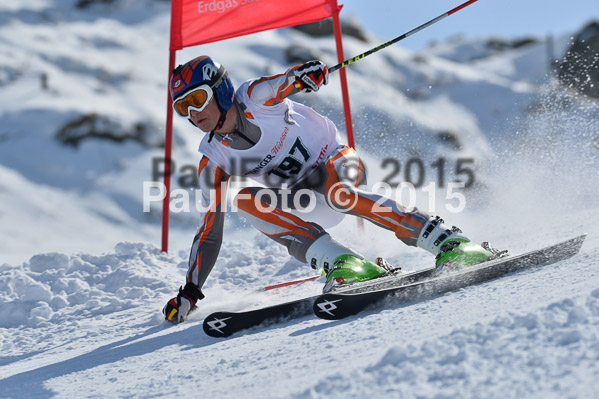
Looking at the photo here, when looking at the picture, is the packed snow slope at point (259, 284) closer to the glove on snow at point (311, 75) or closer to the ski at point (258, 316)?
the ski at point (258, 316)

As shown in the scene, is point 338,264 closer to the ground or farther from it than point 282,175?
closer to the ground

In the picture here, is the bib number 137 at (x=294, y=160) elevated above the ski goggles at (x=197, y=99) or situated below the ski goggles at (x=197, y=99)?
below

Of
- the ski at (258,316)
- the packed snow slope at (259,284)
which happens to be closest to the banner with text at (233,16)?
the packed snow slope at (259,284)

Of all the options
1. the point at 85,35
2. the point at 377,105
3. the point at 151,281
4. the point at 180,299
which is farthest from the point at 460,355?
the point at 85,35

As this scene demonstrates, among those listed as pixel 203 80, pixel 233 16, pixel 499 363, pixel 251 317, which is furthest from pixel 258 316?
pixel 233 16

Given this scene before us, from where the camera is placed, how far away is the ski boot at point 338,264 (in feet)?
9.32

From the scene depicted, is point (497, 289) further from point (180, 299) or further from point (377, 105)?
point (377, 105)

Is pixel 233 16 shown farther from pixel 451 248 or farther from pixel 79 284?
pixel 451 248

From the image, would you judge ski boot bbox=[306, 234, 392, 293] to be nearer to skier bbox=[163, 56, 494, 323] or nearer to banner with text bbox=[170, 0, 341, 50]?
skier bbox=[163, 56, 494, 323]

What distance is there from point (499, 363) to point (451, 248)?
53.8 inches

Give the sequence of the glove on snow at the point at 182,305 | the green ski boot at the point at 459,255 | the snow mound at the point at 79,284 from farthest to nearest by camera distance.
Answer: the snow mound at the point at 79,284
the glove on snow at the point at 182,305
the green ski boot at the point at 459,255

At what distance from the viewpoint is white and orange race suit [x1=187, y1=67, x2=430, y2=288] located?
10.3 feet

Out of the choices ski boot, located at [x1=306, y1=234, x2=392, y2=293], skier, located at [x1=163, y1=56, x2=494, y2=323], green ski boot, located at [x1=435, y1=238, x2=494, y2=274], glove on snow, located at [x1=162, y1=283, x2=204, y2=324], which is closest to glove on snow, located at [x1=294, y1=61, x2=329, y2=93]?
skier, located at [x1=163, y1=56, x2=494, y2=323]

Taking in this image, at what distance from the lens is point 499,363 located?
57.0 inches
